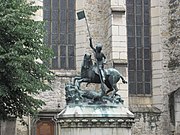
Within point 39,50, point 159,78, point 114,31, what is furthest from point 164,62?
point 39,50

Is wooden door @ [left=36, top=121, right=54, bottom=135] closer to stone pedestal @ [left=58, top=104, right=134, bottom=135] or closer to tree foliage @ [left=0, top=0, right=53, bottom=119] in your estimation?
tree foliage @ [left=0, top=0, right=53, bottom=119]

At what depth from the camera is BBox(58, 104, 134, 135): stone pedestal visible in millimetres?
8852

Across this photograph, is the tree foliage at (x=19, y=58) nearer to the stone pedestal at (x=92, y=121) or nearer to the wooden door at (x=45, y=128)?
the stone pedestal at (x=92, y=121)

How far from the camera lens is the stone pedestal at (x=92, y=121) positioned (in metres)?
8.85

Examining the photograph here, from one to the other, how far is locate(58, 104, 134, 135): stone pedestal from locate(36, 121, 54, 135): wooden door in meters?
9.69

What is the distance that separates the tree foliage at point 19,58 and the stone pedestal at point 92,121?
4.04m

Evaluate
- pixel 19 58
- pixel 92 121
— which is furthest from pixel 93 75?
pixel 19 58

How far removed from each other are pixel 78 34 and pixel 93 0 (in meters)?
1.69

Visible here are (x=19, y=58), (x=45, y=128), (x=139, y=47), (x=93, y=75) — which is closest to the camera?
(x=93, y=75)

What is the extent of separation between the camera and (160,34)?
20344 millimetres

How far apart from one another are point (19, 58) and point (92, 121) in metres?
4.47

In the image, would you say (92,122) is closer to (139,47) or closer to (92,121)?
(92,121)

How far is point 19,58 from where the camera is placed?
12617mm

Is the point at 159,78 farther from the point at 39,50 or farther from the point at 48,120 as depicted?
the point at 39,50
